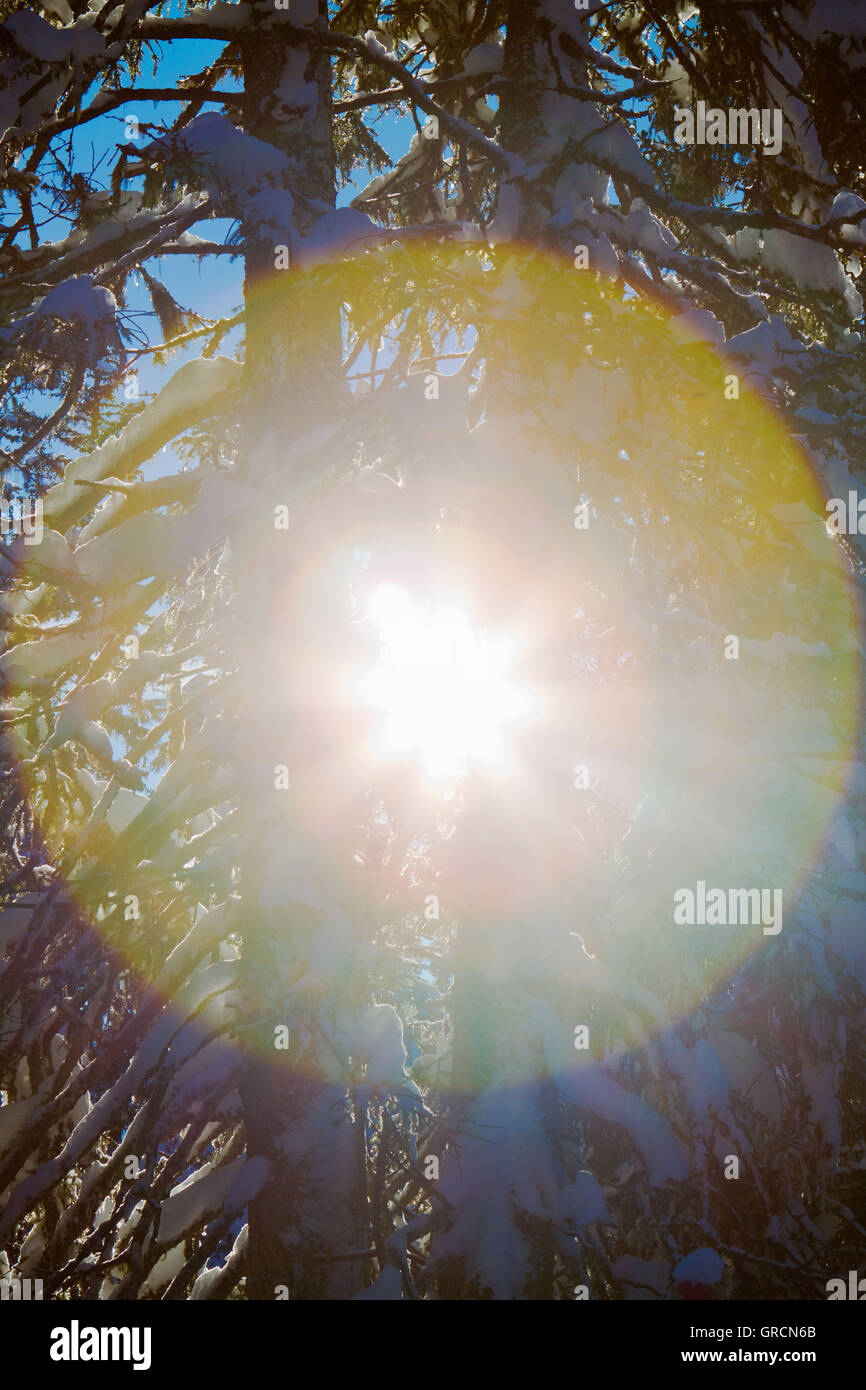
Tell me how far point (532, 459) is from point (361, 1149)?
3.85 m

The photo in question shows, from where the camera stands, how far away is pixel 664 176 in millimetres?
6129

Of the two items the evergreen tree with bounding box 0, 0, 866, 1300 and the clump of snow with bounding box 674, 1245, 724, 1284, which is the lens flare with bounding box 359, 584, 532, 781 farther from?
the clump of snow with bounding box 674, 1245, 724, 1284

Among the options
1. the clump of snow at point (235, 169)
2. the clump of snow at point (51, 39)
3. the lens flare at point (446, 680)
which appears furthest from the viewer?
the lens flare at point (446, 680)

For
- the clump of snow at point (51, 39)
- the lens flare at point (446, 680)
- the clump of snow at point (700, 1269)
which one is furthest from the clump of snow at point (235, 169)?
the clump of snow at point (700, 1269)

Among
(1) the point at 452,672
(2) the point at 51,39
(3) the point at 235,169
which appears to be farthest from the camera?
(1) the point at 452,672

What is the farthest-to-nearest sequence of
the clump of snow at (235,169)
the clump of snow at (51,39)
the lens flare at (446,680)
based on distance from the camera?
1. the lens flare at (446,680)
2. the clump of snow at (235,169)
3. the clump of snow at (51,39)

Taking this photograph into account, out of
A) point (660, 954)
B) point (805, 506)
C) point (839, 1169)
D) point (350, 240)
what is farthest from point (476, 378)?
point (839, 1169)

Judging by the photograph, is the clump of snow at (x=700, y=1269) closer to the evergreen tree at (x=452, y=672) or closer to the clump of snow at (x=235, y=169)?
the evergreen tree at (x=452, y=672)

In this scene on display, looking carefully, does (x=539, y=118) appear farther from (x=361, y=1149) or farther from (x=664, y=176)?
(x=361, y=1149)

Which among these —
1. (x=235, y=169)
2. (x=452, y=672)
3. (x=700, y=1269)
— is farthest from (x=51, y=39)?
(x=700, y=1269)

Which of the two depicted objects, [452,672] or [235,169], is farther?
[452,672]

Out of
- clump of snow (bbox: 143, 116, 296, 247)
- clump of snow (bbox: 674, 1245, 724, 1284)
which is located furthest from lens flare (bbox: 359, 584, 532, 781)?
clump of snow (bbox: 674, 1245, 724, 1284)

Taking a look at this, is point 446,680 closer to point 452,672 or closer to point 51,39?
point 452,672

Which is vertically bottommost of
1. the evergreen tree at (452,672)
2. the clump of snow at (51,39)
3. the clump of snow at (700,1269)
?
the clump of snow at (700,1269)
